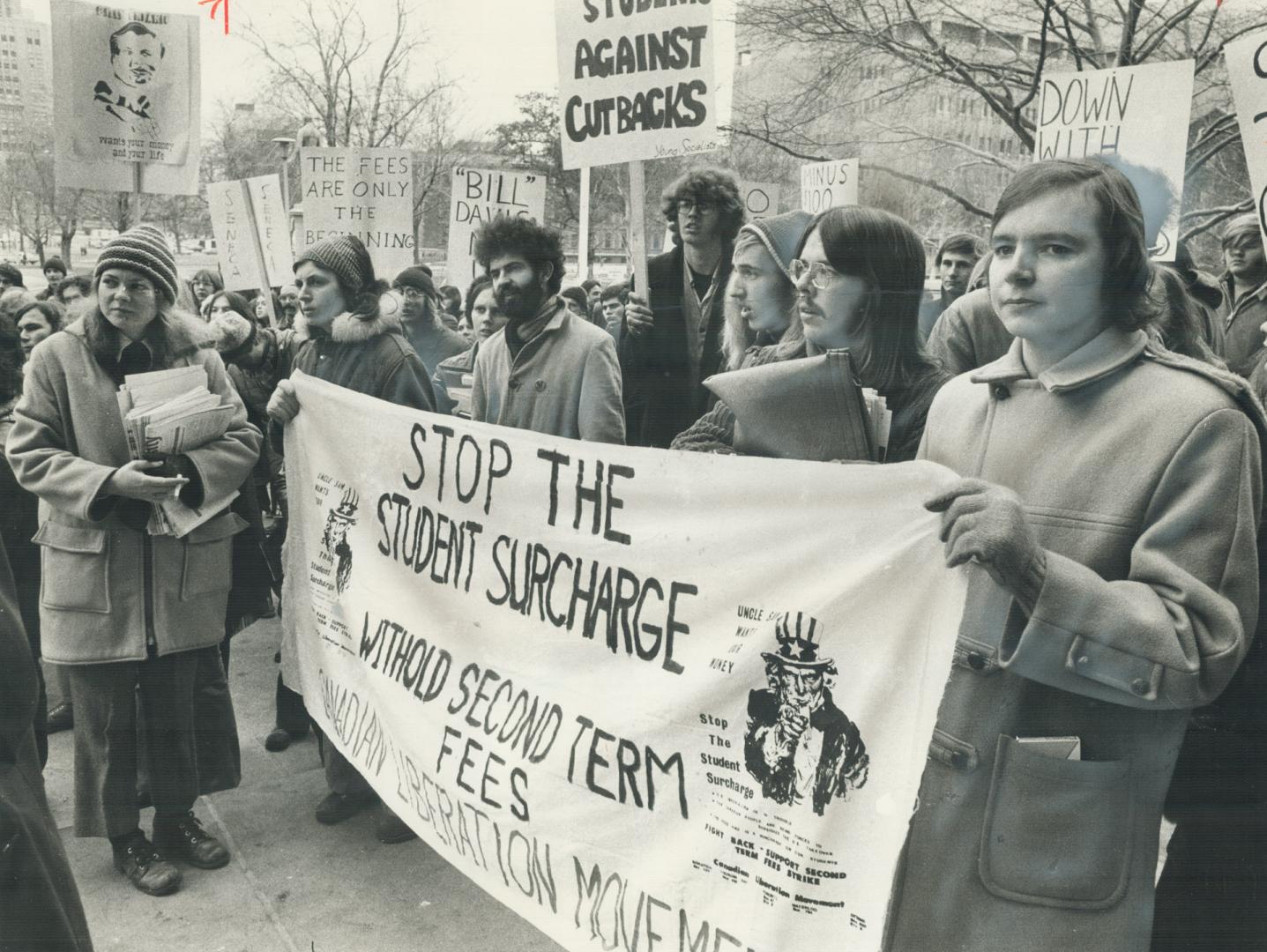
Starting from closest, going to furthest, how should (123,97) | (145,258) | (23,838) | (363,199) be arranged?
(23,838), (145,258), (123,97), (363,199)

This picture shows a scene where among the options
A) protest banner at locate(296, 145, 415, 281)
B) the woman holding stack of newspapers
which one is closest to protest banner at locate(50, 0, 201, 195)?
protest banner at locate(296, 145, 415, 281)

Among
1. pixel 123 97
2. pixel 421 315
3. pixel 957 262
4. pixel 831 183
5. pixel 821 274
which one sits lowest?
pixel 421 315

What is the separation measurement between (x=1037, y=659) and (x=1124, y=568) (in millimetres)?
199

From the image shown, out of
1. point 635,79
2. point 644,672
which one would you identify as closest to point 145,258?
point 635,79

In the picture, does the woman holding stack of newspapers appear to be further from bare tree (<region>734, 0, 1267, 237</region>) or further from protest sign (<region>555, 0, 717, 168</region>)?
bare tree (<region>734, 0, 1267, 237</region>)

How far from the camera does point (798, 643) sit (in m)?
2.07

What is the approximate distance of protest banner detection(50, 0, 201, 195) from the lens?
229 inches

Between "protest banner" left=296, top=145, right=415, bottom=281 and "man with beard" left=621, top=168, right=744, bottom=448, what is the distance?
323 cm

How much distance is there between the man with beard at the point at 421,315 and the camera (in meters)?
7.59

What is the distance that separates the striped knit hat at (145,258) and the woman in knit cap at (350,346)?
18.9 inches

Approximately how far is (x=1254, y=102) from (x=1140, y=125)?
1394 mm

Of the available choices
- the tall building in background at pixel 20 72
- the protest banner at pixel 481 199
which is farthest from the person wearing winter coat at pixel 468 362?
the tall building in background at pixel 20 72

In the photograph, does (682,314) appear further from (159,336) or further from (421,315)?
(421,315)

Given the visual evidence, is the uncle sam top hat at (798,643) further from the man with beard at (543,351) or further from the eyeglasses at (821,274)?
the man with beard at (543,351)
